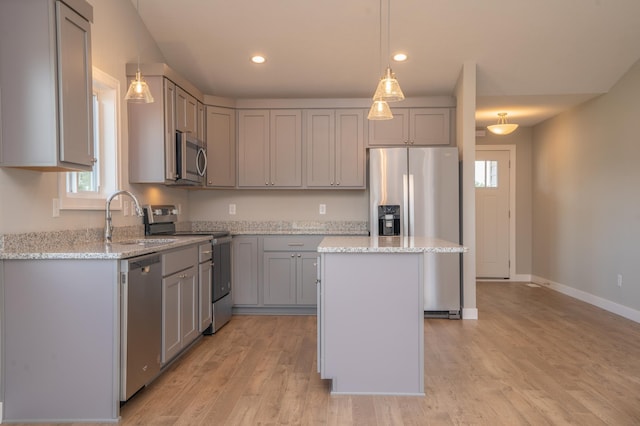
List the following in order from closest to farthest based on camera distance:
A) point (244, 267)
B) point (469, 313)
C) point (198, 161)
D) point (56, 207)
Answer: point (56, 207)
point (198, 161)
point (469, 313)
point (244, 267)

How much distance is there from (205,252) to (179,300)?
2.30ft

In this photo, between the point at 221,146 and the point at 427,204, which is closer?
the point at 427,204

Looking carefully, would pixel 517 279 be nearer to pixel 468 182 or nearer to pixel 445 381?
pixel 468 182

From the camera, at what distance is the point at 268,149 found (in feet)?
16.4

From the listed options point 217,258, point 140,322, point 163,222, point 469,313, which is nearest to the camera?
point 140,322

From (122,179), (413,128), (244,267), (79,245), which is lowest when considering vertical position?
(244,267)

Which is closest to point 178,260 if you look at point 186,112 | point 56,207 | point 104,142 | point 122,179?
point 56,207

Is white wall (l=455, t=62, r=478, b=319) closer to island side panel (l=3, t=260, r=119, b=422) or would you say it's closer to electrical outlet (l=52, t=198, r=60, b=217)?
island side panel (l=3, t=260, r=119, b=422)

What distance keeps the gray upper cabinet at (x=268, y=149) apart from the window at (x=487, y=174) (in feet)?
11.0

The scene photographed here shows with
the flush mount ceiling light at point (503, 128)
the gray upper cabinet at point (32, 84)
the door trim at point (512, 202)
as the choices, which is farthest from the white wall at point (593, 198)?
the gray upper cabinet at point (32, 84)

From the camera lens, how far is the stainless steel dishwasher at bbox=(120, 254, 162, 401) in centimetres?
237

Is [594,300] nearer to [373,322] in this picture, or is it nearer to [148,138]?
[373,322]

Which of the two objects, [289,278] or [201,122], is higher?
[201,122]

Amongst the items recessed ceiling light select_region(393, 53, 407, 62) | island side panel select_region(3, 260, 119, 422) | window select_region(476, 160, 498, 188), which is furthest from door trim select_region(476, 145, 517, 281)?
island side panel select_region(3, 260, 119, 422)
